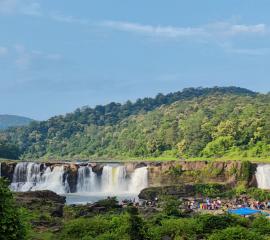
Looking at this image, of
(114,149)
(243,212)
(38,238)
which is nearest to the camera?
(38,238)

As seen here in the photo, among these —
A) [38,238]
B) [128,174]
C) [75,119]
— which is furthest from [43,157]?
[38,238]

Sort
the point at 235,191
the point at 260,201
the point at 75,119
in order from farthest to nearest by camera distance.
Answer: the point at 75,119 → the point at 235,191 → the point at 260,201

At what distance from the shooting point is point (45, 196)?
5191 cm

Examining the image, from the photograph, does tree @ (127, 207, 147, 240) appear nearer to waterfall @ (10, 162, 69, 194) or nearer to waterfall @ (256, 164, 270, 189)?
waterfall @ (256, 164, 270, 189)

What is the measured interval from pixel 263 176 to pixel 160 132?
Result: 152 feet

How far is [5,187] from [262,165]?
5058cm

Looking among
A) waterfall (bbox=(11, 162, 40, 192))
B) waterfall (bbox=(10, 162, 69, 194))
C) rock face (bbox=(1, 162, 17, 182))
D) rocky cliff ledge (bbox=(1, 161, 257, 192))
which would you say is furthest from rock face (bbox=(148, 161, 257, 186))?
rock face (bbox=(1, 162, 17, 182))

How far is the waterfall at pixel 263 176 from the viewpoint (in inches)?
2532

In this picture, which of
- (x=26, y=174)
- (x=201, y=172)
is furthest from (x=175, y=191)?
(x=26, y=174)

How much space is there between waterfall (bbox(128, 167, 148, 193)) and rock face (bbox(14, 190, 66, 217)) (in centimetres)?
1825

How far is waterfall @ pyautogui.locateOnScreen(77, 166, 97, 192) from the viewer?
6962 centimetres

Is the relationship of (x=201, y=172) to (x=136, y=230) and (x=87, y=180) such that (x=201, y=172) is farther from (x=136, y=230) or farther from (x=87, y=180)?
(x=136, y=230)

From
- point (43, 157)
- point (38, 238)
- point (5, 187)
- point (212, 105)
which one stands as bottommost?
point (38, 238)

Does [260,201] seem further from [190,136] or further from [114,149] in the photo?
[114,149]
